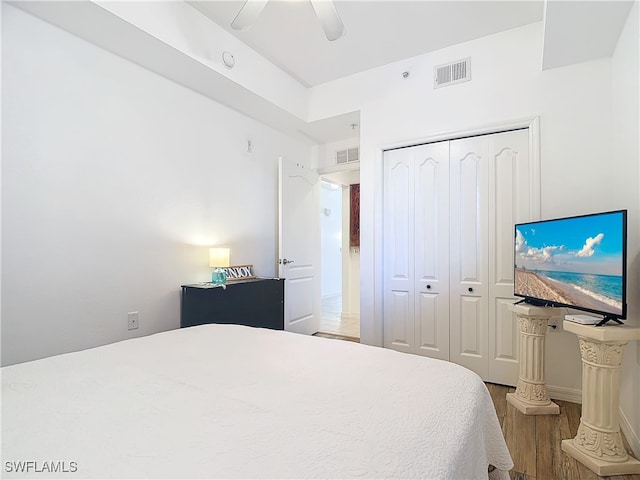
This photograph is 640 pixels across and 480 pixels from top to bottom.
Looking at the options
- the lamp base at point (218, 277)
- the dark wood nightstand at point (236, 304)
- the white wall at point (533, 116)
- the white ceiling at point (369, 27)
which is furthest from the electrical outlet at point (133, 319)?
the white ceiling at point (369, 27)

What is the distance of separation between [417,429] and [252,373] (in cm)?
60

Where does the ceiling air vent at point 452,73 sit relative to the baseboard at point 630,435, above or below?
above

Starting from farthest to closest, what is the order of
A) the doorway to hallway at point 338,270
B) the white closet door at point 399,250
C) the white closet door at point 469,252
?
the doorway to hallway at point 338,270, the white closet door at point 399,250, the white closet door at point 469,252

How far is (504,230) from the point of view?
2.79 metres

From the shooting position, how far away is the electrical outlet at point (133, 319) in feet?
8.25

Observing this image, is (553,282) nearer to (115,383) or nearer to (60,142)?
(115,383)

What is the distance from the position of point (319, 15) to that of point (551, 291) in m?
2.21

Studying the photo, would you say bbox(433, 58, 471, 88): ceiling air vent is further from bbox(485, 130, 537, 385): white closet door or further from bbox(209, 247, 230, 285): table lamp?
bbox(209, 247, 230, 285): table lamp

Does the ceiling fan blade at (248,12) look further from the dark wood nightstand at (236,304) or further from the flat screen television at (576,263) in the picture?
the flat screen television at (576,263)

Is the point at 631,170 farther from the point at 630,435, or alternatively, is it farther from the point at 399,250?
the point at 399,250

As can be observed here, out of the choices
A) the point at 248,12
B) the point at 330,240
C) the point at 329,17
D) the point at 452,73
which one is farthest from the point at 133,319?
the point at 330,240

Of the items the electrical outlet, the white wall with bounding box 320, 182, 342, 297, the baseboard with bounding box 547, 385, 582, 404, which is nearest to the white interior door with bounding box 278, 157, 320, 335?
the electrical outlet

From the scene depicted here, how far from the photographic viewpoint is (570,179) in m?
2.51

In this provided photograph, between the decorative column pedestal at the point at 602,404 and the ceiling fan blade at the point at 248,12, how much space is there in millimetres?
Answer: 2494
